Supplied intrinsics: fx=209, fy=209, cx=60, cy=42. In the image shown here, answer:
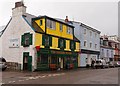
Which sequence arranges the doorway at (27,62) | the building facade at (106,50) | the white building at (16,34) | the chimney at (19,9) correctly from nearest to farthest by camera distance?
the doorway at (27,62), the white building at (16,34), the chimney at (19,9), the building facade at (106,50)

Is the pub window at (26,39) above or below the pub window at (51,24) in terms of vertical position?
below

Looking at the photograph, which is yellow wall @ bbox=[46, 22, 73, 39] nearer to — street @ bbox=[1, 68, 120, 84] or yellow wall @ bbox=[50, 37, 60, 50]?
yellow wall @ bbox=[50, 37, 60, 50]

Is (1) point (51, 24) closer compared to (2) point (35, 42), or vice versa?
(2) point (35, 42)

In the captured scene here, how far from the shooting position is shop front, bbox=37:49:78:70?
30375 millimetres

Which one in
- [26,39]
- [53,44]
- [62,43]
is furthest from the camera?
[62,43]

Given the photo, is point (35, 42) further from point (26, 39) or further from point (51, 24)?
point (51, 24)

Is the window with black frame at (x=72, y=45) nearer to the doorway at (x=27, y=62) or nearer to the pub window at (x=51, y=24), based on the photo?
the pub window at (x=51, y=24)

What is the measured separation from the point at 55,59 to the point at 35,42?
5.57 m

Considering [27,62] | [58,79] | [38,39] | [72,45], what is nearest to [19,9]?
[38,39]

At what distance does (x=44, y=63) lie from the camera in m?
30.9

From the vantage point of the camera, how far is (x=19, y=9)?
33.1 meters

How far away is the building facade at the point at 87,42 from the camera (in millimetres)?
44156

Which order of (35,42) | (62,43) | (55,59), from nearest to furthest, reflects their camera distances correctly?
(35,42), (55,59), (62,43)

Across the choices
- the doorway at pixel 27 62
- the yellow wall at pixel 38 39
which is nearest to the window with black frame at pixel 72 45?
the yellow wall at pixel 38 39
